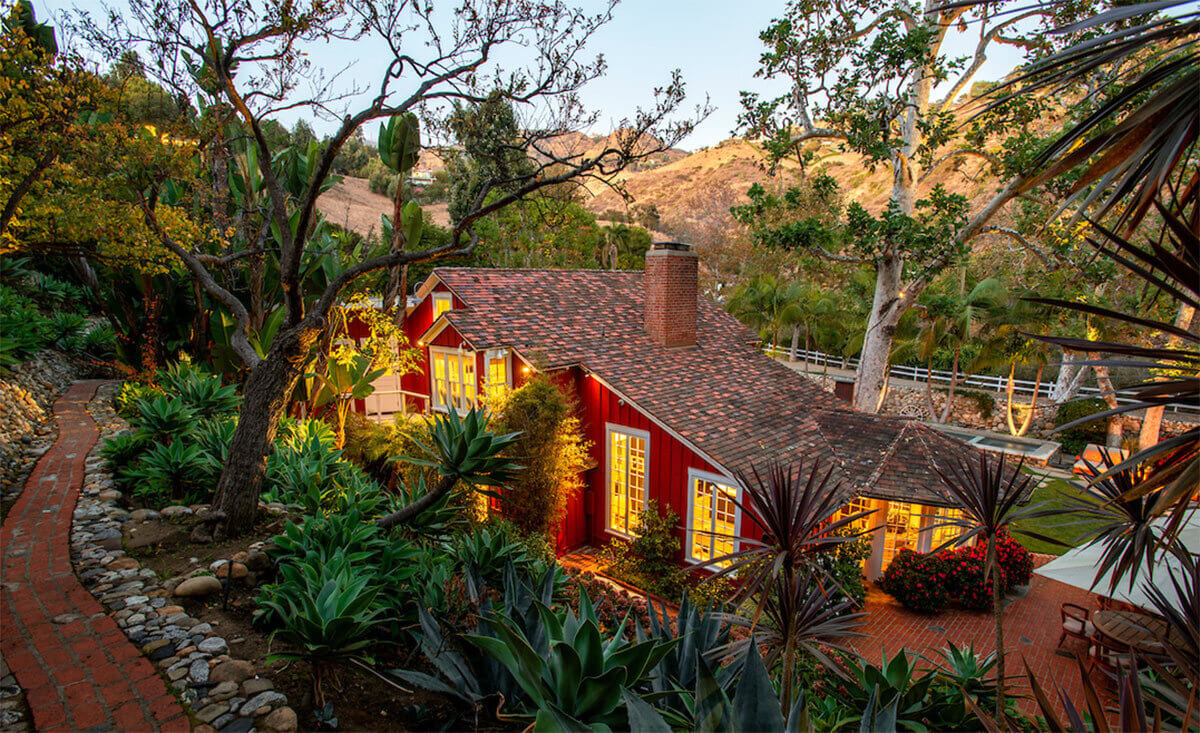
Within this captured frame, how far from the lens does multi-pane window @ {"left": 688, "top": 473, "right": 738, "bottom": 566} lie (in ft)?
34.8

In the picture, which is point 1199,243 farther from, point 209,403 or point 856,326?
point 856,326

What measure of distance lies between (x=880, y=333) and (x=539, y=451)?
1000 centimetres

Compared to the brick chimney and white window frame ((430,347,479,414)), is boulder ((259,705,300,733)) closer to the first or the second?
white window frame ((430,347,479,414))

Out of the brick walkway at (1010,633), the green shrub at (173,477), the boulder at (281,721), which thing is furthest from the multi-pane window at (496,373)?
the boulder at (281,721)

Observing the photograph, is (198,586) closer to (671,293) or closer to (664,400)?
(664,400)

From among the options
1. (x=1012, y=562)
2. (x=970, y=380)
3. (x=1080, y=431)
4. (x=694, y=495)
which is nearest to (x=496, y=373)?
(x=694, y=495)

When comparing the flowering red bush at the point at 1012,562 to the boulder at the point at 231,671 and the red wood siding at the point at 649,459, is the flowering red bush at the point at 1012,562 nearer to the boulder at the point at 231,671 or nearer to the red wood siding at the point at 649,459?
the red wood siding at the point at 649,459

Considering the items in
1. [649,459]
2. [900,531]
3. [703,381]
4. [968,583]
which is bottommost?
[968,583]

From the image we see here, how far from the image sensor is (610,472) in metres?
12.4

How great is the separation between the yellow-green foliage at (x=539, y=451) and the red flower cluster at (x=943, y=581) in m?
6.52

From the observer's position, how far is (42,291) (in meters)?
15.4

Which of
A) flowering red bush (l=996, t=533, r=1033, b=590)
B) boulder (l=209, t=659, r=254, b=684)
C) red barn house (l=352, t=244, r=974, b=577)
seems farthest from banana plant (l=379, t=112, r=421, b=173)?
flowering red bush (l=996, t=533, r=1033, b=590)

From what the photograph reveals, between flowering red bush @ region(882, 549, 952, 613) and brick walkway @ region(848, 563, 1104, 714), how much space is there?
0.19m

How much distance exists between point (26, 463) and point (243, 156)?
281 inches
